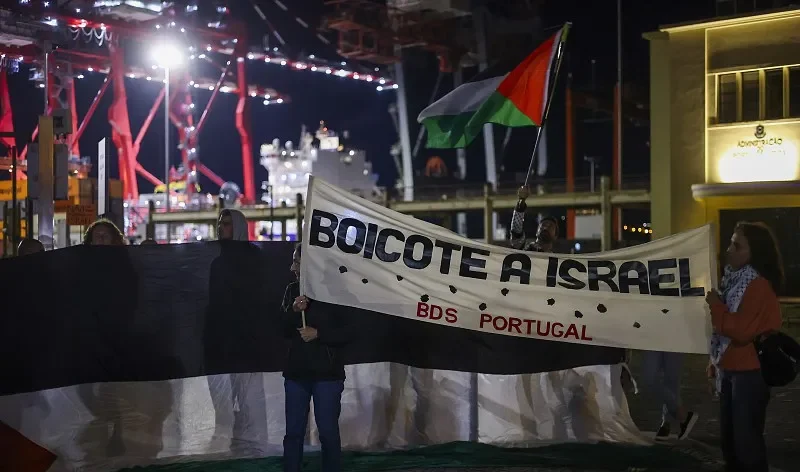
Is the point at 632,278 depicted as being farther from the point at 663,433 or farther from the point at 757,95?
the point at 757,95

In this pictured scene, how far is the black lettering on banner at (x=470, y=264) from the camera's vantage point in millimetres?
7469

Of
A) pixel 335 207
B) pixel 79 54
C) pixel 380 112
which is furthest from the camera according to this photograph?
pixel 380 112

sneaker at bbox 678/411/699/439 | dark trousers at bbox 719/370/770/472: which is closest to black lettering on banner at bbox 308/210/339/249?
dark trousers at bbox 719/370/770/472

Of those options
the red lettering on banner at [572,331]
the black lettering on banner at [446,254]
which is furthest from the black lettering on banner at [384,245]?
the red lettering on banner at [572,331]

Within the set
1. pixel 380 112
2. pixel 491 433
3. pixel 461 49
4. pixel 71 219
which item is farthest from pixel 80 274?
pixel 380 112

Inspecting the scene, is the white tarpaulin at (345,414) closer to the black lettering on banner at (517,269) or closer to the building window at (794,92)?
the black lettering on banner at (517,269)

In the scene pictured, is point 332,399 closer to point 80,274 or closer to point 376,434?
point 376,434

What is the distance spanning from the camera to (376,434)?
26.8 feet

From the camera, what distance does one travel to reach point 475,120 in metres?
9.22

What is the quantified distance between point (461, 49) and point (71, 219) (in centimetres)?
4785

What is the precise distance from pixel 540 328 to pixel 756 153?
19.0 metres

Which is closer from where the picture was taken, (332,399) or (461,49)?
(332,399)

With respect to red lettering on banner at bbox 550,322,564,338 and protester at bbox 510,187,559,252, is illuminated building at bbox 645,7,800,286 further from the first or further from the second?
red lettering on banner at bbox 550,322,564,338

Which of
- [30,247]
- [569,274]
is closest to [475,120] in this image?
[569,274]
